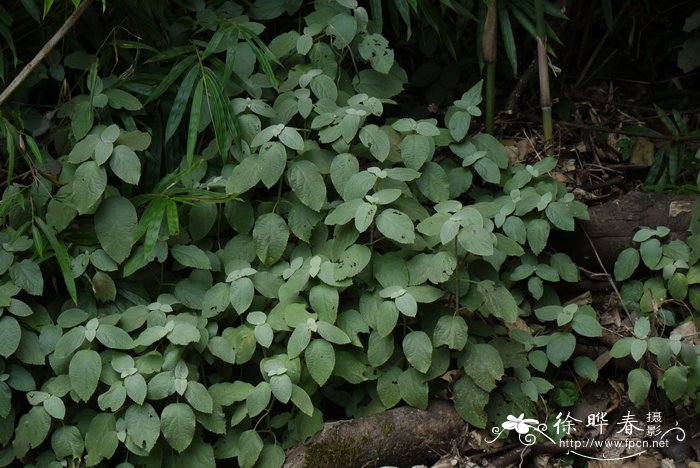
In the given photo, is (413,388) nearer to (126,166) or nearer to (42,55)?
(126,166)

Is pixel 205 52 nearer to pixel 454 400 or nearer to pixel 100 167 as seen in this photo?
pixel 100 167

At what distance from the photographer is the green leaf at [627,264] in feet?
8.61

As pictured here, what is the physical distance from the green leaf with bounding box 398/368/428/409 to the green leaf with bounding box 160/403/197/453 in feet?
1.85

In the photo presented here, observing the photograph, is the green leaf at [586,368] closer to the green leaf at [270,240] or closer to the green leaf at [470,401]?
the green leaf at [470,401]

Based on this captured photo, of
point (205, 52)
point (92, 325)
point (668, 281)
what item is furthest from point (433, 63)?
point (92, 325)

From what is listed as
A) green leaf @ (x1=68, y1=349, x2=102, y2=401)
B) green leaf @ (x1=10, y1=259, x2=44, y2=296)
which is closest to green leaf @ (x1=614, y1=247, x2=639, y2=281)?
green leaf @ (x1=68, y1=349, x2=102, y2=401)

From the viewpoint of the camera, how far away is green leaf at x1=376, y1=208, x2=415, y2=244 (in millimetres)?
2268

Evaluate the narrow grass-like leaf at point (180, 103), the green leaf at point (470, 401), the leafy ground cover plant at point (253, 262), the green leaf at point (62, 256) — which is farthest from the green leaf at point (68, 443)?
the green leaf at point (470, 401)

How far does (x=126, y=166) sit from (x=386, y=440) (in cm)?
104

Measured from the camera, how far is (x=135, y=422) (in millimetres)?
2191

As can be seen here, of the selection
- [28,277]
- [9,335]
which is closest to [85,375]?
[9,335]

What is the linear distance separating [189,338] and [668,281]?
55.8 inches

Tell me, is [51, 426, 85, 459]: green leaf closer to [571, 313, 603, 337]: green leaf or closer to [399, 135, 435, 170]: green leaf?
[399, 135, 435, 170]: green leaf

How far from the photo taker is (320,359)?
2230mm
